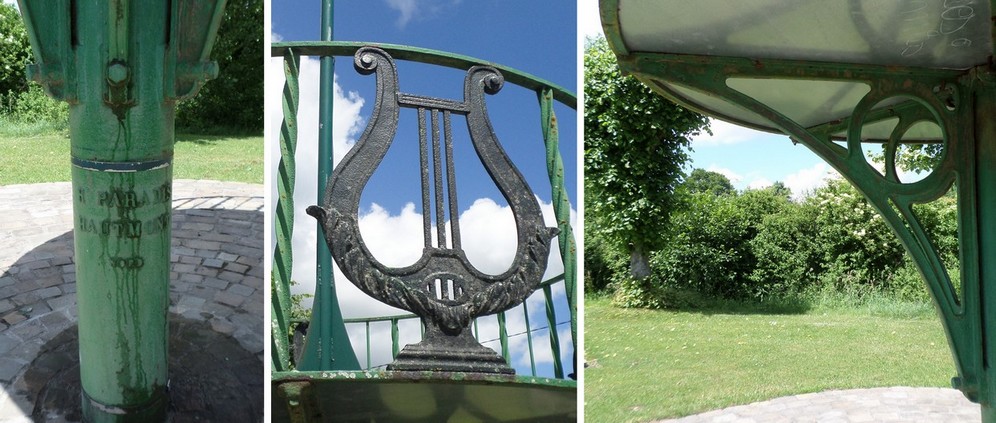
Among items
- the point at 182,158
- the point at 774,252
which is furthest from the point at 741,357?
the point at 182,158

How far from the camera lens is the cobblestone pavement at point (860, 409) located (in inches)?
197

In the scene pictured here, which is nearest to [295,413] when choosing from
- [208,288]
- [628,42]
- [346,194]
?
[346,194]

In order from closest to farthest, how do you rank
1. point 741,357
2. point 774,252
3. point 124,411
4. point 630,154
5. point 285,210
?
point 285,210 → point 124,411 → point 741,357 → point 630,154 → point 774,252

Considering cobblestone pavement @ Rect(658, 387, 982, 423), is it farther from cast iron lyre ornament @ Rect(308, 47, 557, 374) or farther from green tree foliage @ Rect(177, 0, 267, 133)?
green tree foliage @ Rect(177, 0, 267, 133)

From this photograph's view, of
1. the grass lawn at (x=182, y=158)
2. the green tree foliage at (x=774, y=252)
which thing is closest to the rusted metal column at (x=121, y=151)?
the grass lawn at (x=182, y=158)

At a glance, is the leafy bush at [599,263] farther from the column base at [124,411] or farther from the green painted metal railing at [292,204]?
the green painted metal railing at [292,204]

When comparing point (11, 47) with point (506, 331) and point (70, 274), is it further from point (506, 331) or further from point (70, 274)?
point (506, 331)

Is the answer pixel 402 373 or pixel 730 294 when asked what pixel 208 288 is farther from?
pixel 730 294

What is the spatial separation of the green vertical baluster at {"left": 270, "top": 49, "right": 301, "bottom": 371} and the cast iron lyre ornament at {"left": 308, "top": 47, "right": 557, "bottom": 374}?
0.07 metres

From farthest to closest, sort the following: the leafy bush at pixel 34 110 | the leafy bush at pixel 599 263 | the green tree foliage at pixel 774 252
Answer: the leafy bush at pixel 34 110 < the leafy bush at pixel 599 263 < the green tree foliage at pixel 774 252

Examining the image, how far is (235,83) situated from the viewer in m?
12.5

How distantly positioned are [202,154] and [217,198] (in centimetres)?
408

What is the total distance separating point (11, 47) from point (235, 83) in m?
4.11

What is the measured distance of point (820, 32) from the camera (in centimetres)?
214
